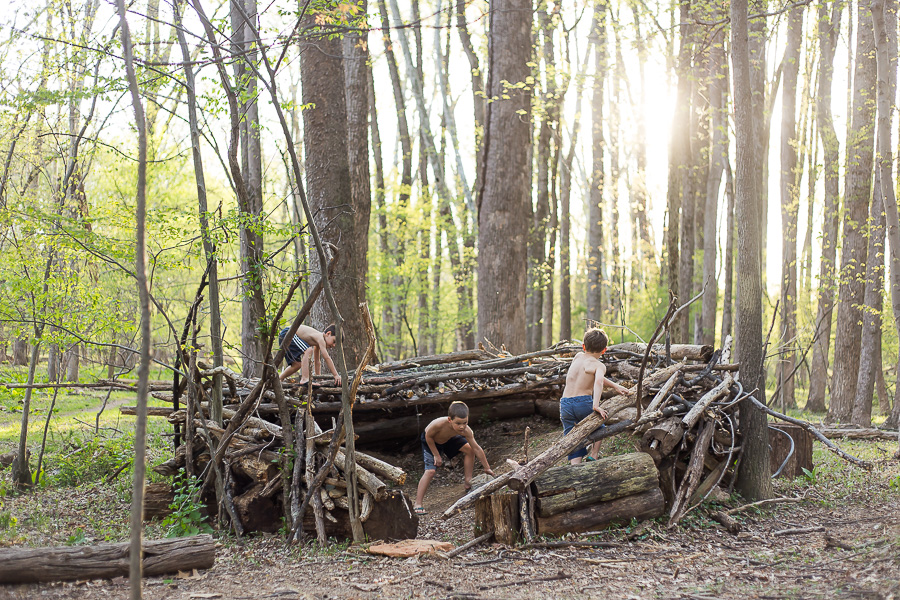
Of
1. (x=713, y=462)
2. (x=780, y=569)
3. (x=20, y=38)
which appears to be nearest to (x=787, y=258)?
(x=713, y=462)

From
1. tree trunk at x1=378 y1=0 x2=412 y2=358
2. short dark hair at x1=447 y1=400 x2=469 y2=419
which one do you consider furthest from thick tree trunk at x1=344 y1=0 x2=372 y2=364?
tree trunk at x1=378 y1=0 x2=412 y2=358

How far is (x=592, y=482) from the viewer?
5.35 meters

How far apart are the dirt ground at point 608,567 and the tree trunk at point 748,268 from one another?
0.36 metres

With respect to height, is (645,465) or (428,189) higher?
(428,189)

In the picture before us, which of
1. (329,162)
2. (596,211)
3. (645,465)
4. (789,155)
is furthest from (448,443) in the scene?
(789,155)

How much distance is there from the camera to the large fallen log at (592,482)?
17.0 feet

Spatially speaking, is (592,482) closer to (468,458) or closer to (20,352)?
(468,458)

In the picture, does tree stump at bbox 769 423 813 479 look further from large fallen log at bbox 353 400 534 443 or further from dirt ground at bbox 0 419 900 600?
large fallen log at bbox 353 400 534 443

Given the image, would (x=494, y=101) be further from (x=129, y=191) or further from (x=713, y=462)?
(x=129, y=191)

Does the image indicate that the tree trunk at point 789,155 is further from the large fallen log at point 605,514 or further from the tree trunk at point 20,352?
the tree trunk at point 20,352

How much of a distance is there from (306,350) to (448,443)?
70.4 inches

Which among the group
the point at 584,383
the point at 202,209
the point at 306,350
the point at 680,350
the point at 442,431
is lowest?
the point at 442,431

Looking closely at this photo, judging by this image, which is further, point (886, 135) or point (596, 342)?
point (886, 135)

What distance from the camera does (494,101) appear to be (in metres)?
10.0
